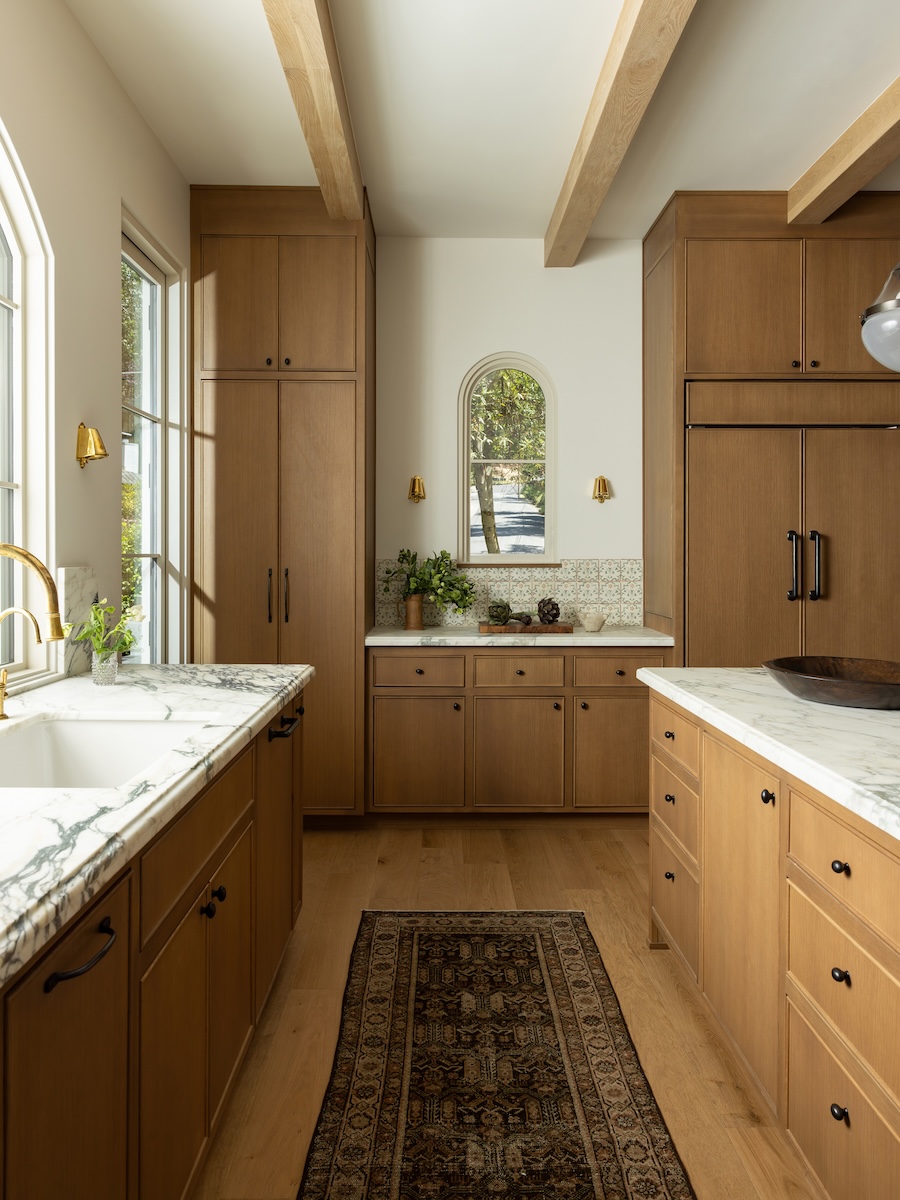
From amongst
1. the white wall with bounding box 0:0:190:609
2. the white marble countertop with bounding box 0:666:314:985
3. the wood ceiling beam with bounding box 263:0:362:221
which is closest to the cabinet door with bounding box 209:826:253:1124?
the white marble countertop with bounding box 0:666:314:985

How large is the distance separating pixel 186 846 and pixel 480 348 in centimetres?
352

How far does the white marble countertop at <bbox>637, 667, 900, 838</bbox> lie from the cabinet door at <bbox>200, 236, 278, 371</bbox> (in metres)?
2.55

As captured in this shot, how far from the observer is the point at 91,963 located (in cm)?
100

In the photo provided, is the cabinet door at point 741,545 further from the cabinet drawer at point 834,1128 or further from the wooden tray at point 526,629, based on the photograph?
the cabinet drawer at point 834,1128

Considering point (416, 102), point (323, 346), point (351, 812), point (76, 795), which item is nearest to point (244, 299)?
point (323, 346)

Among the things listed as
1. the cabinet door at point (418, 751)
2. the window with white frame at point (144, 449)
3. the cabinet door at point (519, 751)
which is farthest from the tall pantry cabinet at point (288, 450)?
the cabinet door at point (519, 751)

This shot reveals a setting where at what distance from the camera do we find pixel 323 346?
3852 millimetres

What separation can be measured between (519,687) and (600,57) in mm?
2546

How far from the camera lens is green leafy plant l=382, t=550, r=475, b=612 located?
4207mm

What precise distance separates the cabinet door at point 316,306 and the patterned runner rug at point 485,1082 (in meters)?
2.54

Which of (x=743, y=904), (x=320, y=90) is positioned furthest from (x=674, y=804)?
(x=320, y=90)

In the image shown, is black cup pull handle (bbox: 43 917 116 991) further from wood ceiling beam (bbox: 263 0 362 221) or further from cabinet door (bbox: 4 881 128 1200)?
wood ceiling beam (bbox: 263 0 362 221)

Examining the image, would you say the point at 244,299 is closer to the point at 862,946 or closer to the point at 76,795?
the point at 76,795

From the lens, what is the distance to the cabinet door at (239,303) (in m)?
3.84
